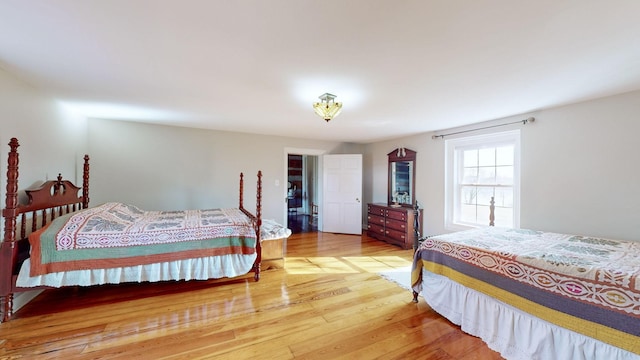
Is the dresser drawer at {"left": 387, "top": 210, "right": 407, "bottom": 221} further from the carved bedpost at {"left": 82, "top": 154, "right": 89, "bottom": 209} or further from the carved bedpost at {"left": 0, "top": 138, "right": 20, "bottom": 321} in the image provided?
the carved bedpost at {"left": 82, "top": 154, "right": 89, "bottom": 209}

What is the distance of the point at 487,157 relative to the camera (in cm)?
390

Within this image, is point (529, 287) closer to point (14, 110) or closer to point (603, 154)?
point (603, 154)

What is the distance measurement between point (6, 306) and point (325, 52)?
136 inches

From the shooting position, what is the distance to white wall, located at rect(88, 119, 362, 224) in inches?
156

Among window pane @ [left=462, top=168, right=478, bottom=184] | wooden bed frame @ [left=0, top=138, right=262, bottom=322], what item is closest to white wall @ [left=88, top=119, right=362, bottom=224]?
wooden bed frame @ [left=0, top=138, right=262, bottom=322]

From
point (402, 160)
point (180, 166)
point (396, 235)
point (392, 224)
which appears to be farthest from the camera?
point (402, 160)

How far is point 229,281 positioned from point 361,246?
2.50 metres

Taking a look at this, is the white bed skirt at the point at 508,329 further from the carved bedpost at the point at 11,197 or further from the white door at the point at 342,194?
the carved bedpost at the point at 11,197

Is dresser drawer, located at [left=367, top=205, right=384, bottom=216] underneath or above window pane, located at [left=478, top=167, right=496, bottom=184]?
underneath

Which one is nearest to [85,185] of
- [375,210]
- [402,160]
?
[375,210]

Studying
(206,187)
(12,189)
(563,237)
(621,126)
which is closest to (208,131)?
(206,187)

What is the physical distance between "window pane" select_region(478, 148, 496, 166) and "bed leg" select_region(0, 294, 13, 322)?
581 cm

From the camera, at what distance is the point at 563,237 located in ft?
8.49

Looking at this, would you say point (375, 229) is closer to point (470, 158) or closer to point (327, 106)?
point (470, 158)
